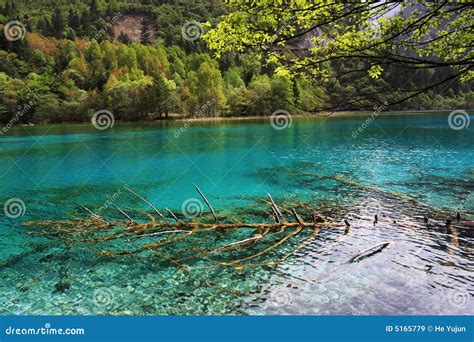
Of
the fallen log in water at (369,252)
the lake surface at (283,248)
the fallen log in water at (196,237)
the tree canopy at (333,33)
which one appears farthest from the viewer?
the fallen log in water at (196,237)

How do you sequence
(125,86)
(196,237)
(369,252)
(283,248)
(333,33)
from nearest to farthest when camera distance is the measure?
(333,33) < (369,252) < (283,248) < (196,237) < (125,86)

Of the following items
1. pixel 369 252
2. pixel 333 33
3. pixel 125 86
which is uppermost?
pixel 125 86

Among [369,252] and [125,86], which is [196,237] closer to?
[369,252]

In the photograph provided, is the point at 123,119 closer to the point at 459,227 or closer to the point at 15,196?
the point at 15,196

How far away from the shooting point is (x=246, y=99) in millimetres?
131875

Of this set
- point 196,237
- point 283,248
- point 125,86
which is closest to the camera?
point 283,248

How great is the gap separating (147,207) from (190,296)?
9.75m

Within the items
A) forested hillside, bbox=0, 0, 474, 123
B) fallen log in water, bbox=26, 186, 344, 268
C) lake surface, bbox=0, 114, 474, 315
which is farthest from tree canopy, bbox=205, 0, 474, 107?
forested hillside, bbox=0, 0, 474, 123

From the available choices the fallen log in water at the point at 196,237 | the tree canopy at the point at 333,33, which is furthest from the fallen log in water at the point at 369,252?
the tree canopy at the point at 333,33

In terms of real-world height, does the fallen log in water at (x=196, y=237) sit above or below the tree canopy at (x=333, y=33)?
below

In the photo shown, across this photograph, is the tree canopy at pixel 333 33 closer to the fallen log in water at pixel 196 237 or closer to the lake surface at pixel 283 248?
→ the fallen log in water at pixel 196 237

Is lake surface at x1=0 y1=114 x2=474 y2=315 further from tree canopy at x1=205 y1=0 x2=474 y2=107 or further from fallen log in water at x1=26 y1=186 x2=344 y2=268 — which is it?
tree canopy at x1=205 y1=0 x2=474 y2=107

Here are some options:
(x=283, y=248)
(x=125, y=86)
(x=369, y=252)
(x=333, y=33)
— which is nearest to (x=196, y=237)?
(x=283, y=248)

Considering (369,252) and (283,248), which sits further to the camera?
(283,248)
